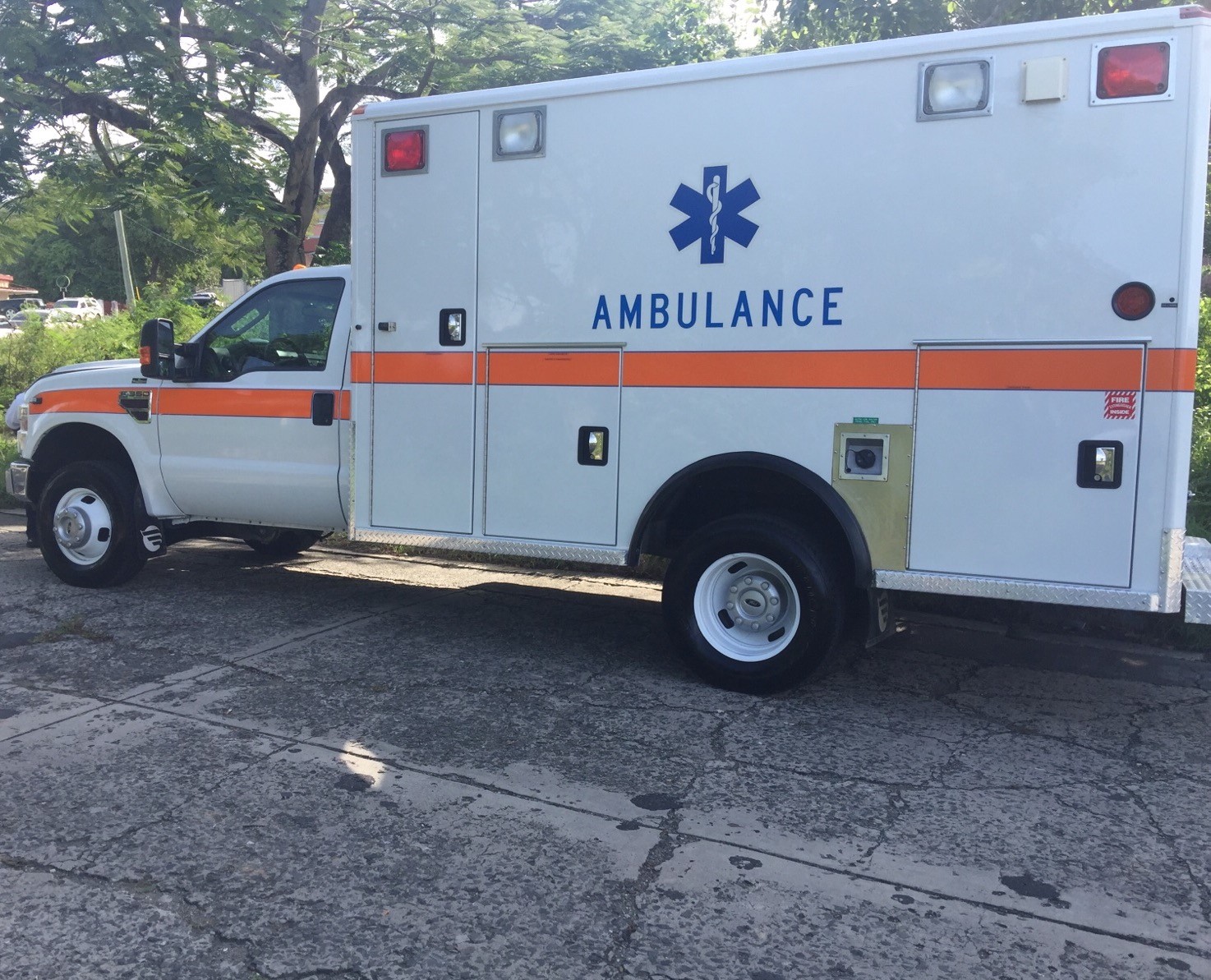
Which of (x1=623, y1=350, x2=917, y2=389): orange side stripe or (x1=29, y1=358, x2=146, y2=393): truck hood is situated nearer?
(x1=623, y1=350, x2=917, y2=389): orange side stripe

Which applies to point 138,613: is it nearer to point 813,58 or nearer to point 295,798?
point 295,798

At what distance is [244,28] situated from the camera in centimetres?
1145

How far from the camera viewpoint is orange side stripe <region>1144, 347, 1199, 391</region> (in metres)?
4.38

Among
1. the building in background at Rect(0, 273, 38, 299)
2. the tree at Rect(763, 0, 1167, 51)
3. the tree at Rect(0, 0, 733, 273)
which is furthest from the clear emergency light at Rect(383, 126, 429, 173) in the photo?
the building in background at Rect(0, 273, 38, 299)

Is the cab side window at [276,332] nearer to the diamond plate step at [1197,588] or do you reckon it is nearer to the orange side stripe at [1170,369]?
the orange side stripe at [1170,369]

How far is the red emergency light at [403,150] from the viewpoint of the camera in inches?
229

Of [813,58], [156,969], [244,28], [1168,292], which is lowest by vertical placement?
[156,969]

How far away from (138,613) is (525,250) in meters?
3.35

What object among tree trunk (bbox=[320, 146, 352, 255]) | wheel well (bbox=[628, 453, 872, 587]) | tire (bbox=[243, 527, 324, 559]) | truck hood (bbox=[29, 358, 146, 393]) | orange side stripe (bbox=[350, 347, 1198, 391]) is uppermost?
tree trunk (bbox=[320, 146, 352, 255])

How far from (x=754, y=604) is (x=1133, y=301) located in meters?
2.13

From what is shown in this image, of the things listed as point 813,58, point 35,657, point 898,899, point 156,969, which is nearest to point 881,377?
point 813,58

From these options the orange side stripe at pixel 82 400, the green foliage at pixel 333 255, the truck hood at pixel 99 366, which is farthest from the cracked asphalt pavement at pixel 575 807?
the green foliage at pixel 333 255

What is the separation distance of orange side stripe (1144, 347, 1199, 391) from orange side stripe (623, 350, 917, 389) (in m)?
0.93

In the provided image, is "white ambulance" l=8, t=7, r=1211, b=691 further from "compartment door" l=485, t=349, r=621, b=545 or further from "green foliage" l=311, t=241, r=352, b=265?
"green foliage" l=311, t=241, r=352, b=265
